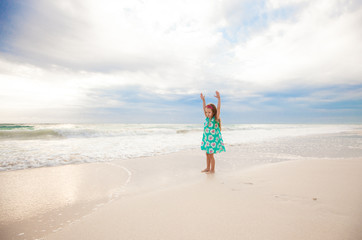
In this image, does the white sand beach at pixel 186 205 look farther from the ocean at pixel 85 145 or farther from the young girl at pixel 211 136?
the ocean at pixel 85 145

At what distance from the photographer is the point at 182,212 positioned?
2189mm

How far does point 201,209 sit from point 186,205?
0.24 metres

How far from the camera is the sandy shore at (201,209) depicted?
1764 millimetres

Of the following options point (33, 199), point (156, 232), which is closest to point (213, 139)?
point (156, 232)

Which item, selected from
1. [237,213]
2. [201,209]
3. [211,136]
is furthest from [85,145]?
[237,213]

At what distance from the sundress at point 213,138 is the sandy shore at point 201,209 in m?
0.91

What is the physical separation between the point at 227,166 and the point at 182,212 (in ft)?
9.94

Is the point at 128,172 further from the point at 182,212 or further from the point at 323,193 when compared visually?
the point at 323,193

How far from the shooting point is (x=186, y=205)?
7.85 feet

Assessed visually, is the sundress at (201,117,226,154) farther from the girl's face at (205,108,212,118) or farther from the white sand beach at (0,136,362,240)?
the white sand beach at (0,136,362,240)

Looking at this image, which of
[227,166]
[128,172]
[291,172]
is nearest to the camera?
[291,172]

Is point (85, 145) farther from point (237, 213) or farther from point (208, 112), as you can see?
point (237, 213)

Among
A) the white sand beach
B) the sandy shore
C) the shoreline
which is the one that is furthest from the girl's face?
the shoreline

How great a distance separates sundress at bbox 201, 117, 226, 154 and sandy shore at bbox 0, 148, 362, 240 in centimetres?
91
